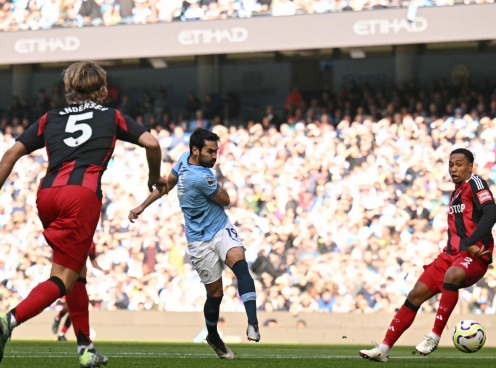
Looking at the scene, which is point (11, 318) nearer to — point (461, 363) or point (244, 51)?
point (461, 363)

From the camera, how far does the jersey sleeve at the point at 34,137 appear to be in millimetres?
5062

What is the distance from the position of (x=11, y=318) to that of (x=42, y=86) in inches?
545

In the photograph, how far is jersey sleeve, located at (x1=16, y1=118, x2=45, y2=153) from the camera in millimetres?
5062

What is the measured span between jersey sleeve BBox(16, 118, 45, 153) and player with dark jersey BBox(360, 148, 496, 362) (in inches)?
131

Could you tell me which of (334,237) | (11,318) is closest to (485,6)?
(334,237)

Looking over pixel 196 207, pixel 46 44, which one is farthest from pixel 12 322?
pixel 46 44

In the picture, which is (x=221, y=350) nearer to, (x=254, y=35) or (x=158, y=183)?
(x=158, y=183)

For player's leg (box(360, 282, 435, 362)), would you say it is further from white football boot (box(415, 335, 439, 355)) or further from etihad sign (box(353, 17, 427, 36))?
etihad sign (box(353, 17, 427, 36))

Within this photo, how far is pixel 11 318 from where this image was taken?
4594mm

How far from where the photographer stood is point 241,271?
720cm

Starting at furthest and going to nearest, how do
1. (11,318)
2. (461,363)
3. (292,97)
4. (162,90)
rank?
1. (162,90)
2. (292,97)
3. (461,363)
4. (11,318)

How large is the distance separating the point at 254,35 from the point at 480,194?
27.0 ft

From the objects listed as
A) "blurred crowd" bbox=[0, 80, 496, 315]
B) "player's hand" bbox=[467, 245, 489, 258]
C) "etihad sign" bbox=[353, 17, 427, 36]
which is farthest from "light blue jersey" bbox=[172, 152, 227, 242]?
"etihad sign" bbox=[353, 17, 427, 36]

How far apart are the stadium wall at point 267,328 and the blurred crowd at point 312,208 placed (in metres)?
0.17
